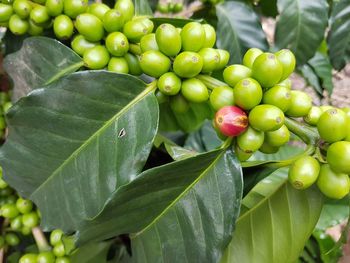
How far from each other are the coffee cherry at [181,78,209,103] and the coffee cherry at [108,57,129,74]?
0.14 meters

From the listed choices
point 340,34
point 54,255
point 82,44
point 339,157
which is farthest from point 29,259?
point 340,34

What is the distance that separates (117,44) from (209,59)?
0.58 ft

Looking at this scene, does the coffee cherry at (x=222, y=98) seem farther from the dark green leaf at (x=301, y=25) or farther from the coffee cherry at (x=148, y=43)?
the dark green leaf at (x=301, y=25)

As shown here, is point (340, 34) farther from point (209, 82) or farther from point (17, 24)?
point (17, 24)

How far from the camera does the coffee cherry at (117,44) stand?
0.73 metres

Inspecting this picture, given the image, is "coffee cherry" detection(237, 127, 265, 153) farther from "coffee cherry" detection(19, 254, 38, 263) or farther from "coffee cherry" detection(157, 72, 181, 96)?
"coffee cherry" detection(19, 254, 38, 263)

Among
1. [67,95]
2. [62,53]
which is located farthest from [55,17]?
[67,95]

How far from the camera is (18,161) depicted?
2.58 ft

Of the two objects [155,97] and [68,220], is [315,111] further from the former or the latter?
[68,220]

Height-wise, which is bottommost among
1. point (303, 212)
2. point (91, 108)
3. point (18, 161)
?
point (303, 212)

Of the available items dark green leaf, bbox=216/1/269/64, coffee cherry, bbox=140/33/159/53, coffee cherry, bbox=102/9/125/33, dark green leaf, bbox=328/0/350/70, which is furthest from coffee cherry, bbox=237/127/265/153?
dark green leaf, bbox=328/0/350/70

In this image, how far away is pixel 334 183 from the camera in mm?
615

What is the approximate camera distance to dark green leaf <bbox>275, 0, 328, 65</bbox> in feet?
4.03

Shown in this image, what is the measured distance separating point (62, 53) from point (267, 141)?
17.9 inches
